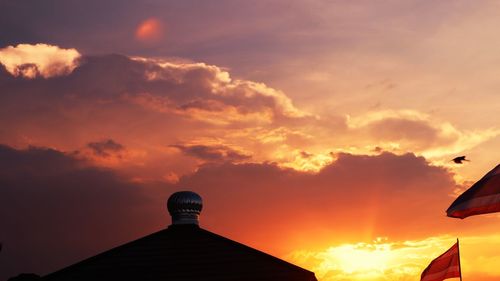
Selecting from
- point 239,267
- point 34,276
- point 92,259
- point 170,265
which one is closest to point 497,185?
point 239,267

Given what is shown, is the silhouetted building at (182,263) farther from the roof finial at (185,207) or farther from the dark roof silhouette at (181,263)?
the roof finial at (185,207)

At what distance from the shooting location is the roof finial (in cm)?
2498

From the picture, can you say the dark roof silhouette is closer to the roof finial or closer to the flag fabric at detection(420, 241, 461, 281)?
the roof finial

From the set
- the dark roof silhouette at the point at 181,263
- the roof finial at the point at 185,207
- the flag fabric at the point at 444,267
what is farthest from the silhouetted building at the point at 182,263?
the flag fabric at the point at 444,267

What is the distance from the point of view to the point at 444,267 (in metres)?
→ 25.8

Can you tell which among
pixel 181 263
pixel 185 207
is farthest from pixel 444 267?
pixel 181 263

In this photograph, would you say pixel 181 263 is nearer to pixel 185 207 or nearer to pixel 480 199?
pixel 185 207

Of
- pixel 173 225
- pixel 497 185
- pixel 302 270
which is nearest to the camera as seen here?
pixel 497 185

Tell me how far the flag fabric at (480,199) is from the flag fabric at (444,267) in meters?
8.83

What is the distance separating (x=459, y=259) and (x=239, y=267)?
9.11m

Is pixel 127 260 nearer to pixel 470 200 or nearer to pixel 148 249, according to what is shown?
pixel 148 249

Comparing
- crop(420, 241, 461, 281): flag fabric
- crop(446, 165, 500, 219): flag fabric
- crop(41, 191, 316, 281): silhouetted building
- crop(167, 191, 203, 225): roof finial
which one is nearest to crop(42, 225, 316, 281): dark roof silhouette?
crop(41, 191, 316, 281): silhouetted building

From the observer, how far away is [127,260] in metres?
22.5

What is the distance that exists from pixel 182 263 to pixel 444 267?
1062 cm
